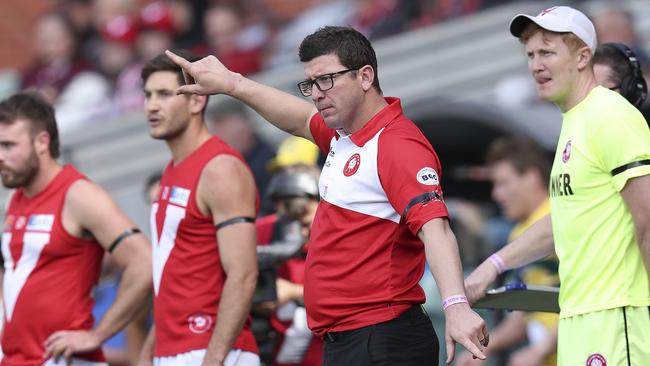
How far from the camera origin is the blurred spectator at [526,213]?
7422mm

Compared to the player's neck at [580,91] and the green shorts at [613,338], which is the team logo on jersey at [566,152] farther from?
the green shorts at [613,338]

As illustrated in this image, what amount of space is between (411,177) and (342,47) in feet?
2.07

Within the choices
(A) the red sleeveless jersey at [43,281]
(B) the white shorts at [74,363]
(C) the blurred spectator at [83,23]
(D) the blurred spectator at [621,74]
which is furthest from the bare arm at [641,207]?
(C) the blurred spectator at [83,23]

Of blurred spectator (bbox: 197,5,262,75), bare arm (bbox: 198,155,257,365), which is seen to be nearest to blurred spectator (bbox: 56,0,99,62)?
blurred spectator (bbox: 197,5,262,75)

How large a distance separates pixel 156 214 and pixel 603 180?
2267 mm

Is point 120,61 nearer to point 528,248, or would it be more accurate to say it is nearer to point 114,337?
point 114,337

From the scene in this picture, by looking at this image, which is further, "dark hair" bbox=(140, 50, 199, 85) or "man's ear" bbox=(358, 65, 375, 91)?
"dark hair" bbox=(140, 50, 199, 85)

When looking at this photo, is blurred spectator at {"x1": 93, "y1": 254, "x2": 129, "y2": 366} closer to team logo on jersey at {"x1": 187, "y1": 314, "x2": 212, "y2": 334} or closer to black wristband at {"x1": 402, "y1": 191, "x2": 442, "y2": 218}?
team logo on jersey at {"x1": 187, "y1": 314, "x2": 212, "y2": 334}

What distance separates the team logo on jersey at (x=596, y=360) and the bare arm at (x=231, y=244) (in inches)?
67.0

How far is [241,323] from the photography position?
18.8ft

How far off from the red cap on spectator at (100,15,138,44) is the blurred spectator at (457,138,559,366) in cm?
682

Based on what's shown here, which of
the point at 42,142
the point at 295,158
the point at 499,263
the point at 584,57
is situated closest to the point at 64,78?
the point at 295,158

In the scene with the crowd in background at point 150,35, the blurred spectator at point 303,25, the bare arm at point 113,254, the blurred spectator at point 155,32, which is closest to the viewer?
the bare arm at point 113,254

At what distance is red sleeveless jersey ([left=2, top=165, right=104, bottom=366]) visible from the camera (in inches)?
251
